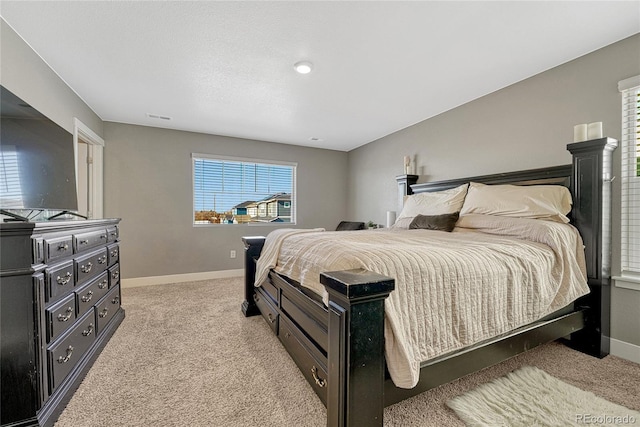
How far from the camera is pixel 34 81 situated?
2.04 meters

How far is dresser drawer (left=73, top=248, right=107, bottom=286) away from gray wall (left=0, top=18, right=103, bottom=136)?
4.05 ft

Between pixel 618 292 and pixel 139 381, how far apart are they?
3.41 m

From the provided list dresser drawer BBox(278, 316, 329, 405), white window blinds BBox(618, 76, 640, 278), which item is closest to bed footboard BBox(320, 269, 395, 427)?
dresser drawer BBox(278, 316, 329, 405)

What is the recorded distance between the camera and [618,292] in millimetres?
1952

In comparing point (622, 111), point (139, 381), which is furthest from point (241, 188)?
point (622, 111)

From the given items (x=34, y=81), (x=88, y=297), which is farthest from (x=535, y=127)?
(x=34, y=81)

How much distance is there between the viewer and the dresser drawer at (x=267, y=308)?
6.75 ft

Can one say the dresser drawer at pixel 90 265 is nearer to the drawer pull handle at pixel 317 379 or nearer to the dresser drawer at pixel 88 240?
the dresser drawer at pixel 88 240

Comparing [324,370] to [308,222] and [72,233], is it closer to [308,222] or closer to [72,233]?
[72,233]

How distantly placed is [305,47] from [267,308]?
84.2 inches

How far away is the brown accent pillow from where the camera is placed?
249 cm

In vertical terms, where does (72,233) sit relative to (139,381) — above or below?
above

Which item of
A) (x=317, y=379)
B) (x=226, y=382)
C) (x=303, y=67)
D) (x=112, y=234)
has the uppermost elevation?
(x=303, y=67)

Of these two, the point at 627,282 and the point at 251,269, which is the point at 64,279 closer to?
the point at 251,269
